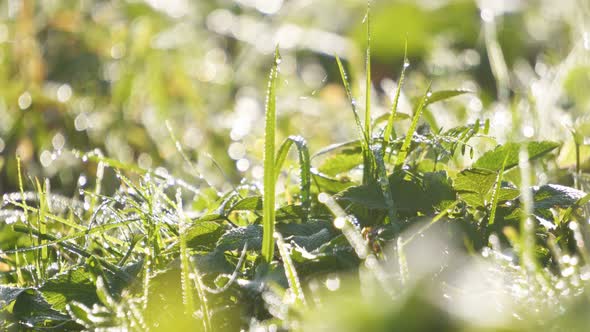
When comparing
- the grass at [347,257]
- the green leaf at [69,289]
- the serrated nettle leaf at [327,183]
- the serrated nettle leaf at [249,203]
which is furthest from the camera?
the serrated nettle leaf at [327,183]

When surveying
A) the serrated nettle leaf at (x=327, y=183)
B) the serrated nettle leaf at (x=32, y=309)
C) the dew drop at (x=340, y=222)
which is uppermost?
the dew drop at (x=340, y=222)

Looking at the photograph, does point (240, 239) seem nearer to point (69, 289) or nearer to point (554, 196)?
point (69, 289)

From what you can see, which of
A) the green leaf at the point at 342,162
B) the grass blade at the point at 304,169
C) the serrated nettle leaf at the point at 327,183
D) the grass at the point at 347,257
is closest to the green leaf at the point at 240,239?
the grass at the point at 347,257

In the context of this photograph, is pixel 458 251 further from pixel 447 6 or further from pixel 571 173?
pixel 447 6

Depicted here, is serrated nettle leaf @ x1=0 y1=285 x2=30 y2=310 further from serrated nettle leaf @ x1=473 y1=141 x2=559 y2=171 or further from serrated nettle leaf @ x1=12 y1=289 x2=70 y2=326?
serrated nettle leaf @ x1=473 y1=141 x2=559 y2=171

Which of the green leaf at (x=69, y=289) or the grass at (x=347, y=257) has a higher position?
the grass at (x=347, y=257)

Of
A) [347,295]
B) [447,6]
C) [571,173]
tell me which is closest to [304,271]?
[347,295]

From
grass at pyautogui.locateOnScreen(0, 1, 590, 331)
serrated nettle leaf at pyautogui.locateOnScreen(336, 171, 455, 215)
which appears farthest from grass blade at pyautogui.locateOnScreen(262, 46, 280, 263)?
serrated nettle leaf at pyautogui.locateOnScreen(336, 171, 455, 215)

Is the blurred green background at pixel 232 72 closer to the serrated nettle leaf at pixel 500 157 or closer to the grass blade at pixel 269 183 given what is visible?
the serrated nettle leaf at pixel 500 157
